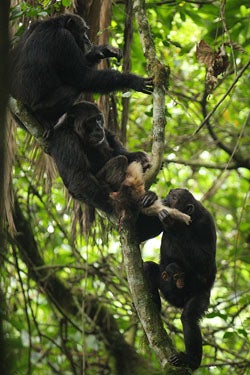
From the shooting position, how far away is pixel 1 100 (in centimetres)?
85

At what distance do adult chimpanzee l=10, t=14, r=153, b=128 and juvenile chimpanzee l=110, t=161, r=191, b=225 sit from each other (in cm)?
76

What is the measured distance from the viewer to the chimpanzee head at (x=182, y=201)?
4.74 m

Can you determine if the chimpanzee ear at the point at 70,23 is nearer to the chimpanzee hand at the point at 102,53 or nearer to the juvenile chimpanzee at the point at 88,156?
the chimpanzee hand at the point at 102,53

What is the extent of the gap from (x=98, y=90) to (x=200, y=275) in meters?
1.74

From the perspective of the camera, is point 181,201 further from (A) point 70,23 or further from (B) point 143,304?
(A) point 70,23

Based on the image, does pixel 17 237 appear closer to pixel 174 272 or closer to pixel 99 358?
pixel 99 358

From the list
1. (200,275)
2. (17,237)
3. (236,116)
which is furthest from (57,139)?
(236,116)

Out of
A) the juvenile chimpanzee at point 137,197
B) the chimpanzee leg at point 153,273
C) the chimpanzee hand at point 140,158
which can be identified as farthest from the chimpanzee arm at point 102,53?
the chimpanzee leg at point 153,273

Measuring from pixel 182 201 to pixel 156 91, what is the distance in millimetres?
1179

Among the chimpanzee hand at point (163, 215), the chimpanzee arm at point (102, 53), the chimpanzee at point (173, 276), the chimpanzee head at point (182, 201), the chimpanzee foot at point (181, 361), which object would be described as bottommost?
the chimpanzee foot at point (181, 361)

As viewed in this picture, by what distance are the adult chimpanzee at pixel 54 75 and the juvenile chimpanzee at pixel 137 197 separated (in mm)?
762

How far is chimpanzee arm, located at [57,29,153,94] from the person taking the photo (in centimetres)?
435

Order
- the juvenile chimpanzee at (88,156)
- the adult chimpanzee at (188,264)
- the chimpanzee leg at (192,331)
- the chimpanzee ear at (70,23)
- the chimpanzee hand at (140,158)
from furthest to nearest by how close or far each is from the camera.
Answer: the chimpanzee ear at (70,23), the chimpanzee hand at (140,158), the adult chimpanzee at (188,264), the juvenile chimpanzee at (88,156), the chimpanzee leg at (192,331)

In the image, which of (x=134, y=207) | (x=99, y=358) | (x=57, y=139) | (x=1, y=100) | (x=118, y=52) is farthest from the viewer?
(x=99, y=358)
